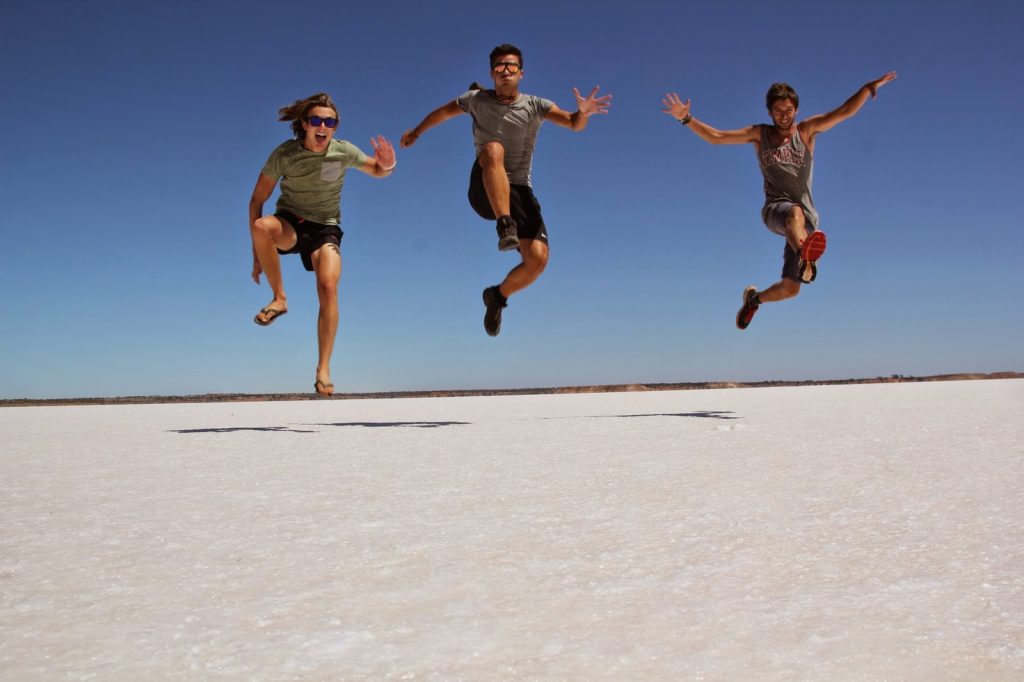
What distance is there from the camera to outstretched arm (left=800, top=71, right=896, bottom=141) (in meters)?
6.39

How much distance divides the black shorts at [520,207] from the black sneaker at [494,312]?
48 centimetres

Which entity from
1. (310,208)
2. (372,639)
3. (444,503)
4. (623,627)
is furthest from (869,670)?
(310,208)

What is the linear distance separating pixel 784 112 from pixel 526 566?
587 centimetres

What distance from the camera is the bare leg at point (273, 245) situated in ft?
17.3

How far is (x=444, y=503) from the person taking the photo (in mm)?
1827

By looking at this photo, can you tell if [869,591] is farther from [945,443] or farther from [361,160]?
[361,160]

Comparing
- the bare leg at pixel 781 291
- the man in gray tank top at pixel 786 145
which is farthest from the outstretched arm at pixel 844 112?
→ the bare leg at pixel 781 291

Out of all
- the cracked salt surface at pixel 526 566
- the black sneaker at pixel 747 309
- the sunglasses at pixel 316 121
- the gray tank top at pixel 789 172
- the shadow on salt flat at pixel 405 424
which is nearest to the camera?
the cracked salt surface at pixel 526 566

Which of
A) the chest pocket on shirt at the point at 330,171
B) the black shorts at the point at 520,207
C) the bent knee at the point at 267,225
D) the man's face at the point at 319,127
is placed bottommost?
the bent knee at the point at 267,225

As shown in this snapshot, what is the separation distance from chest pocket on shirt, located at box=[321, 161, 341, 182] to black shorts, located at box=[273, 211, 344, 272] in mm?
310

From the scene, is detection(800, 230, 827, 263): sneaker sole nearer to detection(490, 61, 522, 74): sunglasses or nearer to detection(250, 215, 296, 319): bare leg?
detection(490, 61, 522, 74): sunglasses

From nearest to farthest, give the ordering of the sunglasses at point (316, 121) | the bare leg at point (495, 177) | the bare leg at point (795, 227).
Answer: the bare leg at point (495, 177) → the sunglasses at point (316, 121) → the bare leg at point (795, 227)

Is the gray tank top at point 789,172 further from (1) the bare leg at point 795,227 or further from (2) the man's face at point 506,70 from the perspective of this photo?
(2) the man's face at point 506,70

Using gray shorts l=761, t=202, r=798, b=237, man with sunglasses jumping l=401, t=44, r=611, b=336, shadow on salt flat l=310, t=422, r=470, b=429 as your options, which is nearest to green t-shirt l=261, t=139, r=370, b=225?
man with sunglasses jumping l=401, t=44, r=611, b=336
